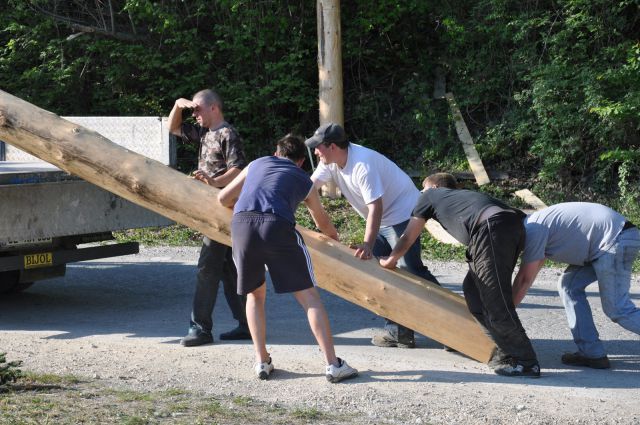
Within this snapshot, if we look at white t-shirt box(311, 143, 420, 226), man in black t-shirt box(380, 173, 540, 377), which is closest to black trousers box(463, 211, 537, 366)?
man in black t-shirt box(380, 173, 540, 377)

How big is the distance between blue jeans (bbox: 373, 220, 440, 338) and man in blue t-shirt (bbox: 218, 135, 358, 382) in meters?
1.15

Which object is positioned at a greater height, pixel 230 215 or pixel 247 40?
pixel 247 40

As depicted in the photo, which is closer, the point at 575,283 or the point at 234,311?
A: the point at 575,283

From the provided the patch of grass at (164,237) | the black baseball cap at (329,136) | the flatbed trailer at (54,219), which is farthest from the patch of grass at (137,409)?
the patch of grass at (164,237)

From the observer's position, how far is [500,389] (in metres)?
5.83

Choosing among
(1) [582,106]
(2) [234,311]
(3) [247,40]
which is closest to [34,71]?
(3) [247,40]

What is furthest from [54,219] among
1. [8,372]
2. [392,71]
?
[392,71]

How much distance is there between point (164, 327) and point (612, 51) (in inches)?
360

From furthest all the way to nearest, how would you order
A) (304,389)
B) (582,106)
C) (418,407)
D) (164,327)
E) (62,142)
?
1. (582,106)
2. (164,327)
3. (62,142)
4. (304,389)
5. (418,407)

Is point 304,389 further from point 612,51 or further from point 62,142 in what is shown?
point 612,51

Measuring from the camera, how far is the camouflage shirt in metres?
7.18

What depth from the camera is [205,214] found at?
6727 mm

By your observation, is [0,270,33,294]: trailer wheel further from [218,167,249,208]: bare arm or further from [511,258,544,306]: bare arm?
[511,258,544,306]: bare arm

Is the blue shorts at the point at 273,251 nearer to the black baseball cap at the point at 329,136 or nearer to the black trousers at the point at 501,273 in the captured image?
the black baseball cap at the point at 329,136
